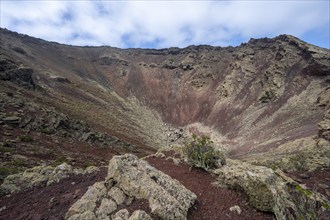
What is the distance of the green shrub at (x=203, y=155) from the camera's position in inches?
583

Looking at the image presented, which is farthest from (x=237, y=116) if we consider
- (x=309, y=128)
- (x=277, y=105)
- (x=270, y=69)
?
(x=309, y=128)

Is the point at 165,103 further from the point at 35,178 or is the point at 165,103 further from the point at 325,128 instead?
the point at 35,178

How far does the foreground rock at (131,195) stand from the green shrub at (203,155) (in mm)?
3065

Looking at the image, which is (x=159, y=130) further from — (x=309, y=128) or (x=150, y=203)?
(x=150, y=203)

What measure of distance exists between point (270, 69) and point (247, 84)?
7842 mm

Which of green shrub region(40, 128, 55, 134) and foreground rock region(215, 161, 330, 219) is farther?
green shrub region(40, 128, 55, 134)

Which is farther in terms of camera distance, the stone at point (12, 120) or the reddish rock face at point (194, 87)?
the reddish rock face at point (194, 87)

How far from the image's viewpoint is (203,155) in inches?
587

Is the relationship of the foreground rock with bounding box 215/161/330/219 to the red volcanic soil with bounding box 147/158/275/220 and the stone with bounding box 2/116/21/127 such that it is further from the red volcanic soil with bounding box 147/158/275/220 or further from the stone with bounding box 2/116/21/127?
the stone with bounding box 2/116/21/127

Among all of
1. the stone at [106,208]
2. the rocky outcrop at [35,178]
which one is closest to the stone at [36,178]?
the rocky outcrop at [35,178]

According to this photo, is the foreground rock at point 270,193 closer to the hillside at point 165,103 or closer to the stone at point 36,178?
the stone at point 36,178

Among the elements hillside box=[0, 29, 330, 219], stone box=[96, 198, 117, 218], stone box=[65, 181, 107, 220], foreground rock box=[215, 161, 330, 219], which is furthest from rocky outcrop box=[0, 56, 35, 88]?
foreground rock box=[215, 161, 330, 219]

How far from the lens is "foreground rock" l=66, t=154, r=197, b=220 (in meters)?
10.0

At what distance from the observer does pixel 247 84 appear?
85500 millimetres
